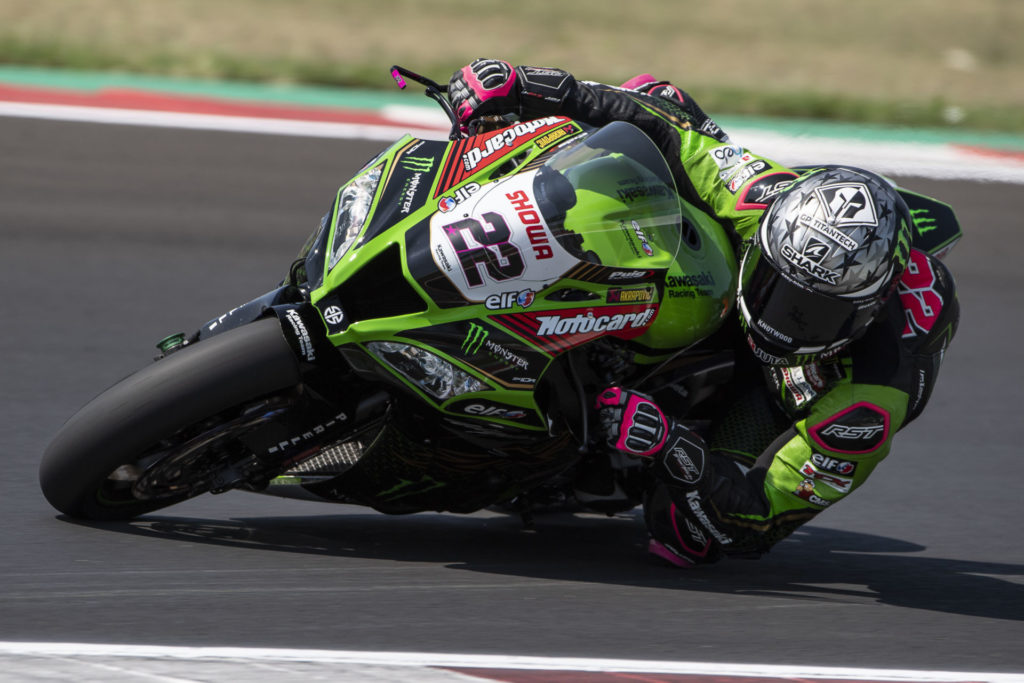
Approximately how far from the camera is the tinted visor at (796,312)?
11.6ft

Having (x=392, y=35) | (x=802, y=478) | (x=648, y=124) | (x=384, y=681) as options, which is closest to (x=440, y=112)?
(x=392, y=35)

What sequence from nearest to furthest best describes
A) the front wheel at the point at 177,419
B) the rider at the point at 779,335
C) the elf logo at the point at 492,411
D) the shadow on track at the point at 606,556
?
the front wheel at the point at 177,419 → the elf logo at the point at 492,411 → the rider at the point at 779,335 → the shadow on track at the point at 606,556

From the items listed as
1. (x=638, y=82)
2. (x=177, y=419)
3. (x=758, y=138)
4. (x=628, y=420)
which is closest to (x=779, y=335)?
(x=628, y=420)

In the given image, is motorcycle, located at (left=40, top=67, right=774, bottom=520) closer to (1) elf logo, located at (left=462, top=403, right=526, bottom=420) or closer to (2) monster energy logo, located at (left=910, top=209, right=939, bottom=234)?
(1) elf logo, located at (left=462, top=403, right=526, bottom=420)

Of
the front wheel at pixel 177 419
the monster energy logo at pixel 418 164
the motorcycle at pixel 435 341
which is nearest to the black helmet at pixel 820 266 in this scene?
the motorcycle at pixel 435 341

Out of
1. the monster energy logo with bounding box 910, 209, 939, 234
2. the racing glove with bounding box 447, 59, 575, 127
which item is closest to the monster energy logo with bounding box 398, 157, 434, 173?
the racing glove with bounding box 447, 59, 575, 127

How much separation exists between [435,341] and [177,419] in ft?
2.10

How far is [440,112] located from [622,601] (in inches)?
232

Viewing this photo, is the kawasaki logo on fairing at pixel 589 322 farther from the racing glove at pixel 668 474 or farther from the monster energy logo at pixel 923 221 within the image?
the monster energy logo at pixel 923 221

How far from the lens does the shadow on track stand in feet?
12.8

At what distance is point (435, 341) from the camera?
3.34 metres

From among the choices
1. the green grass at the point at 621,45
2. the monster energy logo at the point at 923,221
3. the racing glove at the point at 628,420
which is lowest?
the racing glove at the point at 628,420

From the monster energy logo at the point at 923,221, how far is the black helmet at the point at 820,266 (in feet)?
2.19

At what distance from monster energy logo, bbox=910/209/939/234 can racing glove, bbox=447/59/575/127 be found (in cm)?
119
